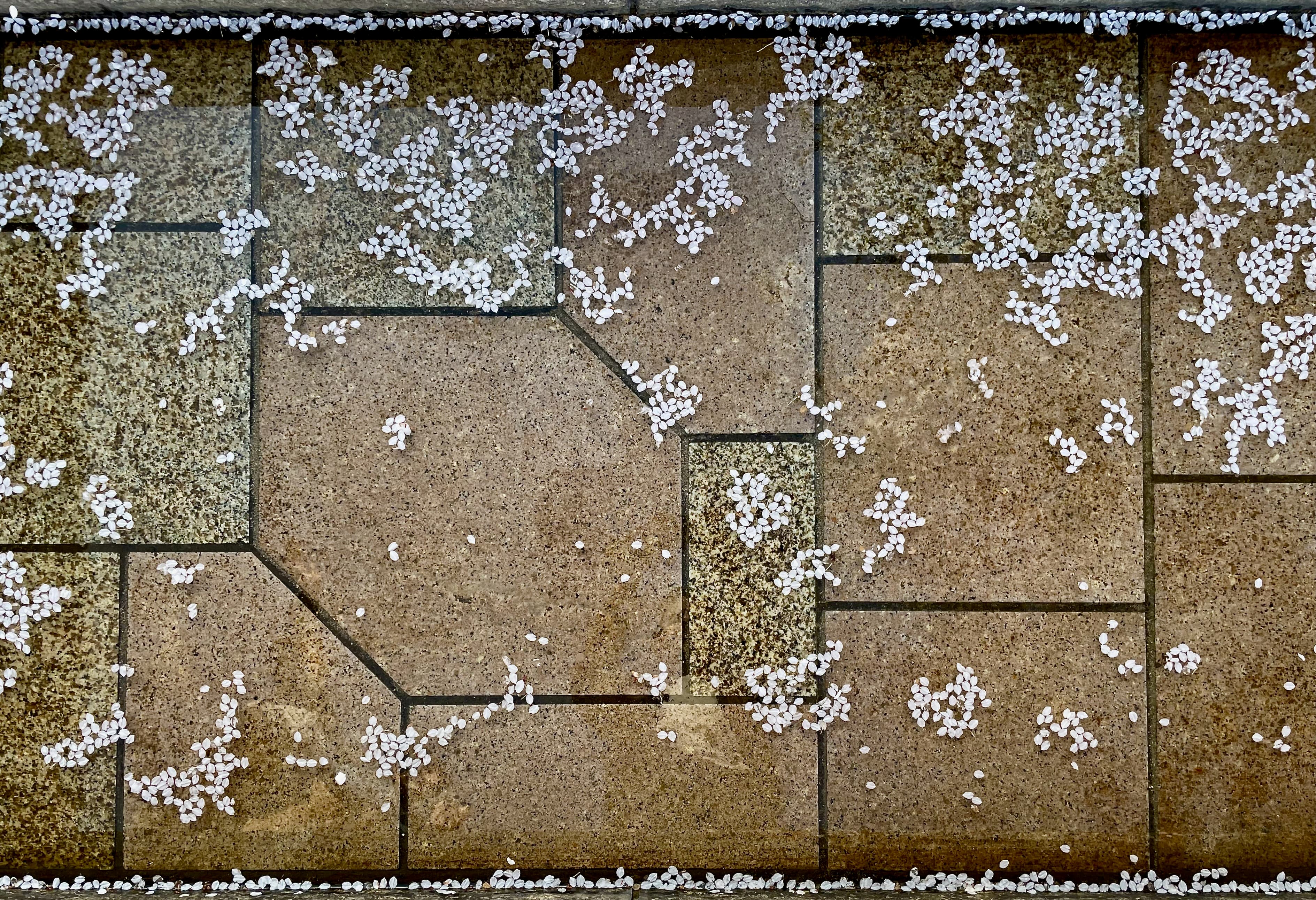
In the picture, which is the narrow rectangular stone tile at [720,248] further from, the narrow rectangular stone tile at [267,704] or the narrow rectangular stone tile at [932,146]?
the narrow rectangular stone tile at [267,704]

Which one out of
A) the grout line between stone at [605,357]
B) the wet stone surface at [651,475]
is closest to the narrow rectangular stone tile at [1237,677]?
the wet stone surface at [651,475]

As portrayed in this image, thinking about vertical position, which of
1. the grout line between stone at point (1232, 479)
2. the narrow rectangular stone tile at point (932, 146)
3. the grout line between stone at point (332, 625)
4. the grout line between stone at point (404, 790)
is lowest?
the grout line between stone at point (404, 790)

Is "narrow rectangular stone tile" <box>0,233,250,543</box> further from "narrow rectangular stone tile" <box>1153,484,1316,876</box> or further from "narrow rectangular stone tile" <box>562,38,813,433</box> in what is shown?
"narrow rectangular stone tile" <box>1153,484,1316,876</box>

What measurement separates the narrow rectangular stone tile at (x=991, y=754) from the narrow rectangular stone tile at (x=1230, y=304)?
43 cm

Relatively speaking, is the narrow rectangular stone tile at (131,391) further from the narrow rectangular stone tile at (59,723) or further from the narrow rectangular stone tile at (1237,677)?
the narrow rectangular stone tile at (1237,677)

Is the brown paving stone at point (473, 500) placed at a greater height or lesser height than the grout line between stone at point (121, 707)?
greater

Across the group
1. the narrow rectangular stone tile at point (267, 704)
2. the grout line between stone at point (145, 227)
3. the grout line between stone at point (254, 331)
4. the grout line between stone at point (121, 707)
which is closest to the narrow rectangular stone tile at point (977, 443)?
the narrow rectangular stone tile at point (267, 704)

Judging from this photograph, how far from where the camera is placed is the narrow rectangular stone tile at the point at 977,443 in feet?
5.63

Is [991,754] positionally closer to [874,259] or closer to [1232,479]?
[1232,479]

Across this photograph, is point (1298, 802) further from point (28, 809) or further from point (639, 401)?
point (28, 809)

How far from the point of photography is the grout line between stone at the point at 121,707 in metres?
1.72

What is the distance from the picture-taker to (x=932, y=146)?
1719 mm

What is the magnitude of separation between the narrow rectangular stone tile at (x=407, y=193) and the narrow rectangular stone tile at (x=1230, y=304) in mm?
1332

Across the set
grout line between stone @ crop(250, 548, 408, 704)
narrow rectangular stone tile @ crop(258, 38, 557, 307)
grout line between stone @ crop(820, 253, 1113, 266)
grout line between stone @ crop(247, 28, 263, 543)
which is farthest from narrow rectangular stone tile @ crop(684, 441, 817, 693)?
grout line between stone @ crop(247, 28, 263, 543)
